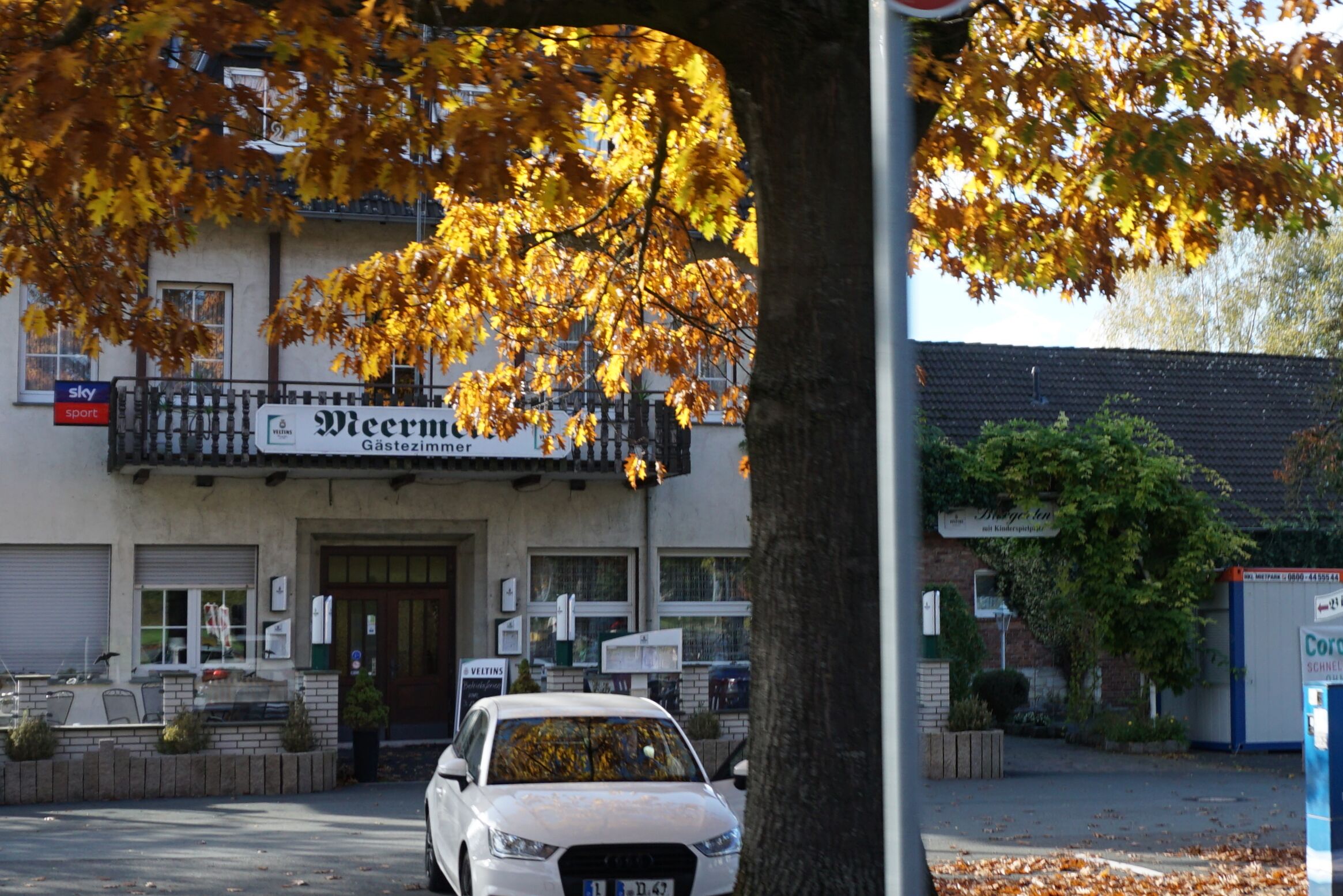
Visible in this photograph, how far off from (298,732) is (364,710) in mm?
1016

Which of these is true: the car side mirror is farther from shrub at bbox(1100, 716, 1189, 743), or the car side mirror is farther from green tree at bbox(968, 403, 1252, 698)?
green tree at bbox(968, 403, 1252, 698)

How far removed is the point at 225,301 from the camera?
76.1ft

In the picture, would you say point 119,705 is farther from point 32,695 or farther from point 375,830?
point 375,830

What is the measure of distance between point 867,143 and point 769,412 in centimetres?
132

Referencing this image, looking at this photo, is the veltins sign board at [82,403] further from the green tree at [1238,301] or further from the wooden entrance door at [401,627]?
the green tree at [1238,301]

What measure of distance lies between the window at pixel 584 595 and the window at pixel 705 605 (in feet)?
2.06

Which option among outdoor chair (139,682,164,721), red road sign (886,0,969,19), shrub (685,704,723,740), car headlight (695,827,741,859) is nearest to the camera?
red road sign (886,0,969,19)

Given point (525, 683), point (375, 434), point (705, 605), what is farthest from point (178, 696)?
point (705, 605)

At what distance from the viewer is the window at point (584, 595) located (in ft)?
79.5

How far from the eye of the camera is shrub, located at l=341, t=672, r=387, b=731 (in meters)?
17.8

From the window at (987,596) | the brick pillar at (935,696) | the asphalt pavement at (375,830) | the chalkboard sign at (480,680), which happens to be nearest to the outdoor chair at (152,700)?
the chalkboard sign at (480,680)

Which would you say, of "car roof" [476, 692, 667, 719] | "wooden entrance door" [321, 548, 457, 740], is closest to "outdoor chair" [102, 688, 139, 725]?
"wooden entrance door" [321, 548, 457, 740]

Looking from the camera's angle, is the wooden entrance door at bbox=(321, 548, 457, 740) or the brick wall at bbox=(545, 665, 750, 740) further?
the wooden entrance door at bbox=(321, 548, 457, 740)

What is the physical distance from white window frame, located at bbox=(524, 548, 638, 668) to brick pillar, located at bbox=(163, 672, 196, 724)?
7472 mm
